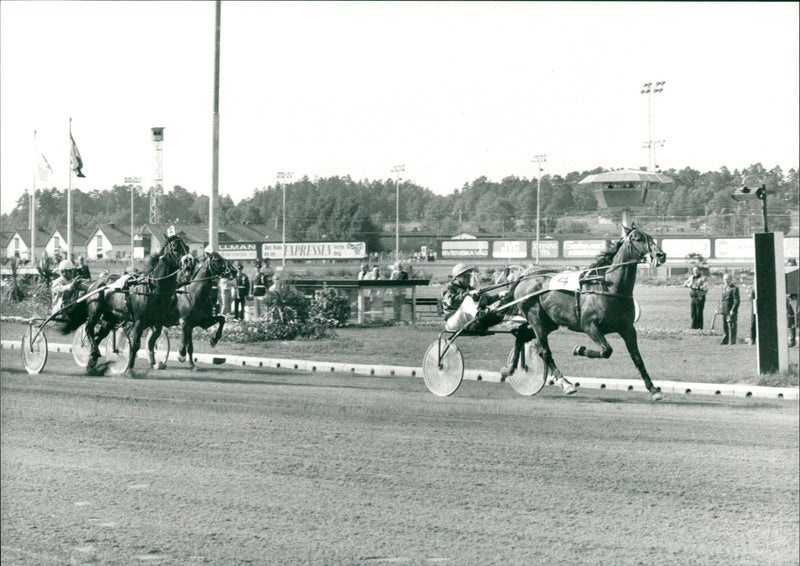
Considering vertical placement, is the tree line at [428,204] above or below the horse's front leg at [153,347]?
above

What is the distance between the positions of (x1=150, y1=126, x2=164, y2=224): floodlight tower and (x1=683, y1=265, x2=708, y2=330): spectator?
11.7ft

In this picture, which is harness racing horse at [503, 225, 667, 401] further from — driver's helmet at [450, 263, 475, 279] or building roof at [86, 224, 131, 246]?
building roof at [86, 224, 131, 246]

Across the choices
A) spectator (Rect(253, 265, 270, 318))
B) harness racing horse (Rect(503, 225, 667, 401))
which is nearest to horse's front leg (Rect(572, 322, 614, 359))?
harness racing horse (Rect(503, 225, 667, 401))

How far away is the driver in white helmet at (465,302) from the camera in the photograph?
6.05 m

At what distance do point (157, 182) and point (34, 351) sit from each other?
2.71 meters

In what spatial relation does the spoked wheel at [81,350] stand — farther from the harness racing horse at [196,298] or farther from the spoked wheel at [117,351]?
the harness racing horse at [196,298]

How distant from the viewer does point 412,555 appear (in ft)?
22.6

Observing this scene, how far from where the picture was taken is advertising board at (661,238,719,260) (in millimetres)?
5543

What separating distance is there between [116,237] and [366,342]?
2019 millimetres

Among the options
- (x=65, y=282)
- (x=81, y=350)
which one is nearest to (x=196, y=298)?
(x=65, y=282)

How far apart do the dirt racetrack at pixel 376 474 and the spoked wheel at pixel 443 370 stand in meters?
0.11

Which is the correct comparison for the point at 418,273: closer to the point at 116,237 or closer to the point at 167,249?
the point at 167,249

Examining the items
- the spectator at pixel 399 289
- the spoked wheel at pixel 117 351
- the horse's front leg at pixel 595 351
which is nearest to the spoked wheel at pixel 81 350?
the spoked wheel at pixel 117 351

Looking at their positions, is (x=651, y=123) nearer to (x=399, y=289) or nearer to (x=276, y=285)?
→ (x=399, y=289)
